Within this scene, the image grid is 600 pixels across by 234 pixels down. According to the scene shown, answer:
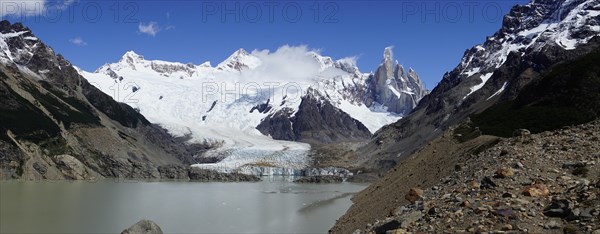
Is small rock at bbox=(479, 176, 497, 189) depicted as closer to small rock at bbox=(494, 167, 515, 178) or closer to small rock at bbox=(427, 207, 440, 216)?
small rock at bbox=(494, 167, 515, 178)

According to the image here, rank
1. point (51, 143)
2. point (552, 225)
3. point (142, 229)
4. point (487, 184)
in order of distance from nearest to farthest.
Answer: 1. point (552, 225)
2. point (487, 184)
3. point (142, 229)
4. point (51, 143)

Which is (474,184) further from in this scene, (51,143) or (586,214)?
(51,143)

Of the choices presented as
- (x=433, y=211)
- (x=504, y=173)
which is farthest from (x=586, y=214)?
(x=504, y=173)

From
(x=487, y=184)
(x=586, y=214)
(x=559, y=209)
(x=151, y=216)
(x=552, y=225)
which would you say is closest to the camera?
(x=586, y=214)

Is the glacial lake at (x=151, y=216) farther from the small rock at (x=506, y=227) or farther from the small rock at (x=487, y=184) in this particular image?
the small rock at (x=506, y=227)

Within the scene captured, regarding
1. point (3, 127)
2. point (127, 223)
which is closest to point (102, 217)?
point (127, 223)

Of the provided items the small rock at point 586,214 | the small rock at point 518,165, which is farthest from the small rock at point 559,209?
the small rock at point 518,165

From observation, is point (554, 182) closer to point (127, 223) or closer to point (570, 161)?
point (570, 161)

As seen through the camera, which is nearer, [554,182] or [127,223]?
[554,182]
